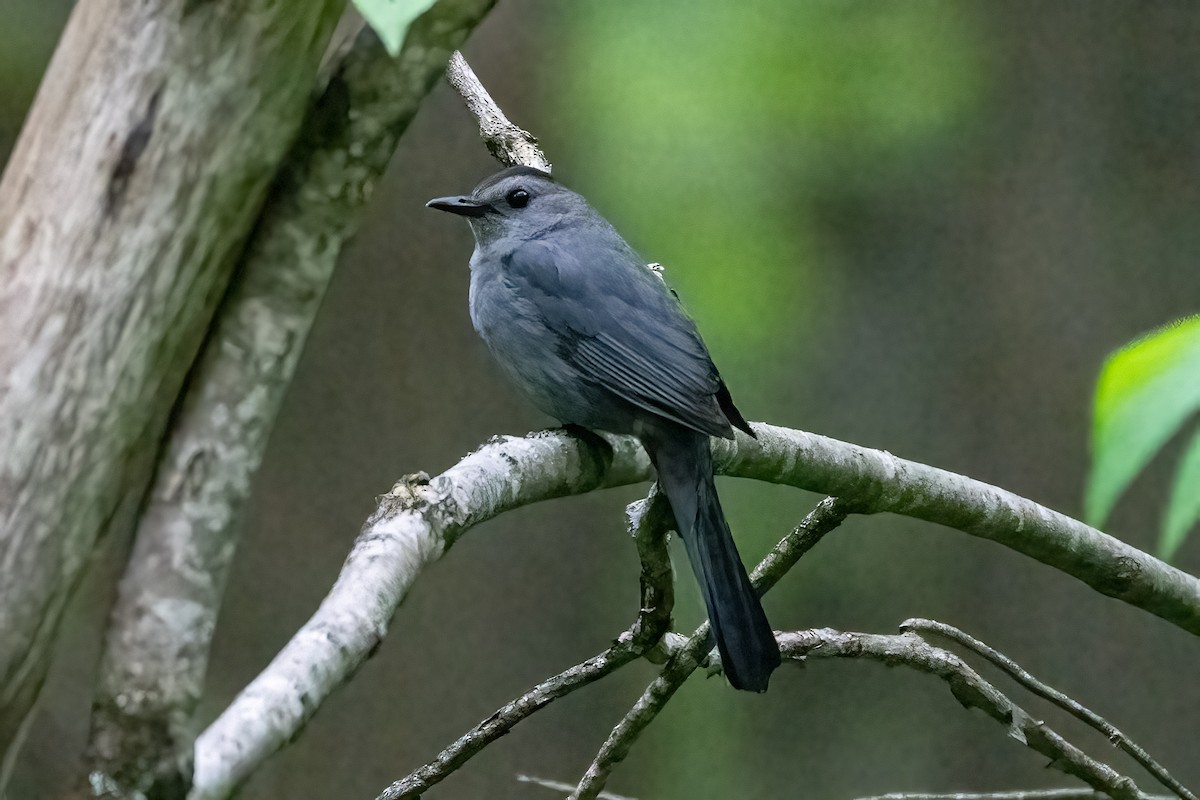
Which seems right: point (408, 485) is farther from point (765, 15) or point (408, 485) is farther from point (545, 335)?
point (765, 15)

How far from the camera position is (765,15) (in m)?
2.77

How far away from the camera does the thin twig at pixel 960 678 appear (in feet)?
4.59

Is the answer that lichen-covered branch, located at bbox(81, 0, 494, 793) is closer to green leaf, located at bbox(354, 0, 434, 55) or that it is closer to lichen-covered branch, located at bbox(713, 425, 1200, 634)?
green leaf, located at bbox(354, 0, 434, 55)

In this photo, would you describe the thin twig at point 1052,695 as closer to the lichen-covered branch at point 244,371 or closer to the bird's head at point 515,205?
the bird's head at point 515,205

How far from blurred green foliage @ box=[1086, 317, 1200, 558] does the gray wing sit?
111cm

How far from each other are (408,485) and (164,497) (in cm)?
33

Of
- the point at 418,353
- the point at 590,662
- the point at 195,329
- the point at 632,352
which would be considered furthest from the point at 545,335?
the point at 418,353

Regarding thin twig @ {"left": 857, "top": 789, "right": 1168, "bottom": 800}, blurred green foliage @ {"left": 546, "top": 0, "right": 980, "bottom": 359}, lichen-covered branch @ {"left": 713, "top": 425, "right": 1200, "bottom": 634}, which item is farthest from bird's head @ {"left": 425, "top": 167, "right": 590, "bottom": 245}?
thin twig @ {"left": 857, "top": 789, "right": 1168, "bottom": 800}

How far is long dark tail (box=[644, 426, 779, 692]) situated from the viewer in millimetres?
1371

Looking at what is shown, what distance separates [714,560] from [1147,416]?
1139 millimetres

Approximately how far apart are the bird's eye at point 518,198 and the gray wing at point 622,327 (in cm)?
9

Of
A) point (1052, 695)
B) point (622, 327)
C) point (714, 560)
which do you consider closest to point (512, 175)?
point (622, 327)

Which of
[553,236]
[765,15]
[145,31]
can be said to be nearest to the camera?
[145,31]

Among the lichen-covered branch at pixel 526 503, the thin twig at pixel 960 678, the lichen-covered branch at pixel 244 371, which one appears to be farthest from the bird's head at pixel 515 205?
the lichen-covered branch at pixel 244 371
